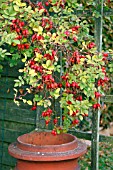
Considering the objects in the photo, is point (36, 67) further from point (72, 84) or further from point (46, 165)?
point (46, 165)

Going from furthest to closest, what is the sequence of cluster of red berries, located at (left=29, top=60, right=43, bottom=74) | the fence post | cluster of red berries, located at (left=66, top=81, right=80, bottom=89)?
the fence post, cluster of red berries, located at (left=66, top=81, right=80, bottom=89), cluster of red berries, located at (left=29, top=60, right=43, bottom=74)

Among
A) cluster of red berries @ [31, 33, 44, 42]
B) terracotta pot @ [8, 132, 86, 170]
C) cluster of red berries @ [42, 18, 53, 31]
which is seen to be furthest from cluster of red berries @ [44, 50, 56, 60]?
terracotta pot @ [8, 132, 86, 170]

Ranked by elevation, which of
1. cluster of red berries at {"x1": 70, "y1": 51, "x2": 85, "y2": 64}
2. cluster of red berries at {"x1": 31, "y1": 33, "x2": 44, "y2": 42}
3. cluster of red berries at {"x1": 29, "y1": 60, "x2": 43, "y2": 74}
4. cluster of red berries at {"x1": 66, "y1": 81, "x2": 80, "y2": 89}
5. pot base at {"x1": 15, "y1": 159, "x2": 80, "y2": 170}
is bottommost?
pot base at {"x1": 15, "y1": 159, "x2": 80, "y2": 170}

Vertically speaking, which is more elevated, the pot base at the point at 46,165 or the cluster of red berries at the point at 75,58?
the cluster of red berries at the point at 75,58

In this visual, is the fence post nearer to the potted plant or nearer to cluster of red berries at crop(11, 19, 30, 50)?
the potted plant

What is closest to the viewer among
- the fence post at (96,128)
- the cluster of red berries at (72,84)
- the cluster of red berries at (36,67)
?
the cluster of red berries at (36,67)

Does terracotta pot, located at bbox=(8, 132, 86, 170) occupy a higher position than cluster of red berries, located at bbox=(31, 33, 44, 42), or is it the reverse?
cluster of red berries, located at bbox=(31, 33, 44, 42)

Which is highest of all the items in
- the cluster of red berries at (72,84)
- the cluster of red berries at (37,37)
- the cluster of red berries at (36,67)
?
the cluster of red berries at (37,37)

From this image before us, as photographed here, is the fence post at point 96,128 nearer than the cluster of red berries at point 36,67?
No

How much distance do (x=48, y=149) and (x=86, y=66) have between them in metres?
0.66

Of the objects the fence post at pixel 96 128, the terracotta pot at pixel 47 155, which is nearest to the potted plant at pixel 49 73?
the terracotta pot at pixel 47 155

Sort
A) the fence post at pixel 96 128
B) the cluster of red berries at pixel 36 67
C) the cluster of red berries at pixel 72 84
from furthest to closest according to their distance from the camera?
the fence post at pixel 96 128
the cluster of red berries at pixel 72 84
the cluster of red berries at pixel 36 67

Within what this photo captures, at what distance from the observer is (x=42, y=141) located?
10.1 feet

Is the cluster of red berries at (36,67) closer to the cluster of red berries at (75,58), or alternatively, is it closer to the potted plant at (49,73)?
the potted plant at (49,73)
